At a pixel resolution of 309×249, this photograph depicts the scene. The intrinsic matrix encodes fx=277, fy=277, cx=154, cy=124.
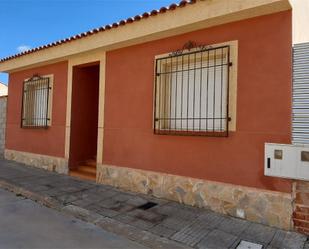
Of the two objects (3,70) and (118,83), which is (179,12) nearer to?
(118,83)

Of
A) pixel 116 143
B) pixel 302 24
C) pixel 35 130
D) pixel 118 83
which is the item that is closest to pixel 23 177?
pixel 35 130

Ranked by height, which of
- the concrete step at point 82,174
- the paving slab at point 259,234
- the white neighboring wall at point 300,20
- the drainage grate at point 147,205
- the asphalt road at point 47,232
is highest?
the white neighboring wall at point 300,20

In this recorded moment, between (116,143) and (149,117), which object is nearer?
(149,117)

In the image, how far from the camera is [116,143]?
6.52 meters

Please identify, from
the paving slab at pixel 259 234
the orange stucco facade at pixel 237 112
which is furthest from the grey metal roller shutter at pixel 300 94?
the paving slab at pixel 259 234

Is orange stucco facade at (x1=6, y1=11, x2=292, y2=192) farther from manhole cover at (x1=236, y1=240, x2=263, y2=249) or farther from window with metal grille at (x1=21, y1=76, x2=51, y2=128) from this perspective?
window with metal grille at (x1=21, y1=76, x2=51, y2=128)

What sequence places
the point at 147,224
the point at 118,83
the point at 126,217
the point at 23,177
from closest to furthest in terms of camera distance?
1. the point at 147,224
2. the point at 126,217
3. the point at 118,83
4. the point at 23,177

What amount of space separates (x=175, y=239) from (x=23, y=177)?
5066mm

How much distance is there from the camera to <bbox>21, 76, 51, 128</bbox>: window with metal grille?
8.45 meters

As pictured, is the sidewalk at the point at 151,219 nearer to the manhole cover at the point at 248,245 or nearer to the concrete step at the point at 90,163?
the manhole cover at the point at 248,245

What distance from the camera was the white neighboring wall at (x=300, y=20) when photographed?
4254mm

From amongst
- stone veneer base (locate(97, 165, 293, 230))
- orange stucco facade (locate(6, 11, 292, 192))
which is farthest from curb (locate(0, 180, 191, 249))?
orange stucco facade (locate(6, 11, 292, 192))

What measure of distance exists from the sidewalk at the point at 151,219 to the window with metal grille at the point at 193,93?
145 cm

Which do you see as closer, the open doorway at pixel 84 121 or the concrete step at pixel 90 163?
the open doorway at pixel 84 121
